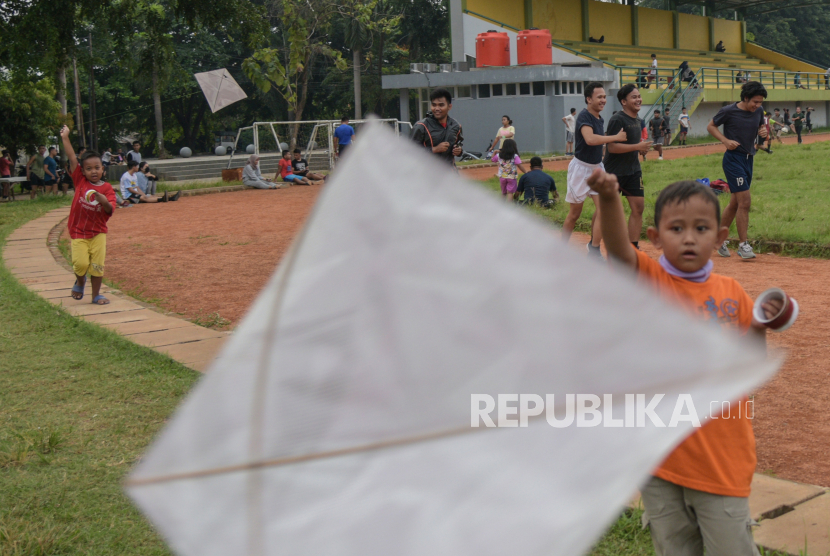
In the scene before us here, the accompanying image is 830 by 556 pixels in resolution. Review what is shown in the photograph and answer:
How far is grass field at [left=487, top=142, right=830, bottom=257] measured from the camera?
29.0 feet

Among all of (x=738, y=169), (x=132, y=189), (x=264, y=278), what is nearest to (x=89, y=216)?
(x=264, y=278)

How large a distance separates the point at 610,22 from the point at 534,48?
39.7 feet

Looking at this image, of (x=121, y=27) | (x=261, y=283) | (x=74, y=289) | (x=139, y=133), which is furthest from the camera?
(x=139, y=133)

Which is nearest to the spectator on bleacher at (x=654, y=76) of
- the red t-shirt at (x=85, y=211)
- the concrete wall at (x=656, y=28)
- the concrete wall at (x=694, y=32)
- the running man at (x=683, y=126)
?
the running man at (x=683, y=126)

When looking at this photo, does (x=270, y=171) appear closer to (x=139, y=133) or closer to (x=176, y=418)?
(x=139, y=133)

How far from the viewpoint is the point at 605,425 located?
0.90 metres

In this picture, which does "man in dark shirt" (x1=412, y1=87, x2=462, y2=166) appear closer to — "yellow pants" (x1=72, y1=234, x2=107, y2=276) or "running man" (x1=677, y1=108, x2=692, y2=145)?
"yellow pants" (x1=72, y1=234, x2=107, y2=276)

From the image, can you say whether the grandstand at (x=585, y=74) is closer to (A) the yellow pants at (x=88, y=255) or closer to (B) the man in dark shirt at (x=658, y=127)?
(B) the man in dark shirt at (x=658, y=127)

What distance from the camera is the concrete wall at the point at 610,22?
134ft

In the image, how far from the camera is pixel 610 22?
42.0 m

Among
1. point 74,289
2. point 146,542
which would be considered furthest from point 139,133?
point 146,542

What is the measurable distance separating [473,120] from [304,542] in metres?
32.5

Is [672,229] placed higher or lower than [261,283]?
higher

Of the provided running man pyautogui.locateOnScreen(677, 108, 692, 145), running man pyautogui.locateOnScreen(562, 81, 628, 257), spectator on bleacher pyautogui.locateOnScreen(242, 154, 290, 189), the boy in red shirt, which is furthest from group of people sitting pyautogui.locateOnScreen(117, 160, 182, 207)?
running man pyautogui.locateOnScreen(677, 108, 692, 145)
